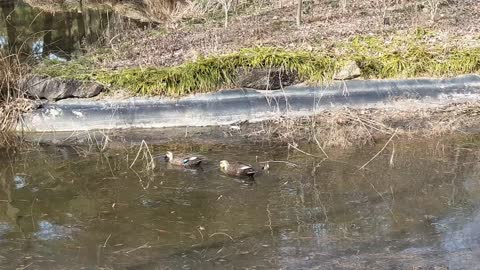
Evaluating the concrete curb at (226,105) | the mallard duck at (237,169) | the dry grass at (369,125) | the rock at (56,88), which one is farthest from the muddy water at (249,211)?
the rock at (56,88)

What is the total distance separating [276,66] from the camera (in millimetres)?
7191

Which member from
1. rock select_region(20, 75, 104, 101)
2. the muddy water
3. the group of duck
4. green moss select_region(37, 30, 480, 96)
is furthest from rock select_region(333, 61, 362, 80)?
rock select_region(20, 75, 104, 101)

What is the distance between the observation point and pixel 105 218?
4.56 m

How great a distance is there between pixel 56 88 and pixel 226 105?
2036mm

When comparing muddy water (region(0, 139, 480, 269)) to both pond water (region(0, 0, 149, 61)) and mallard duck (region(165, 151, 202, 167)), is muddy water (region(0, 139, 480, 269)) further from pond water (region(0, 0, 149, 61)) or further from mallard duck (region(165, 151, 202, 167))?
pond water (region(0, 0, 149, 61))

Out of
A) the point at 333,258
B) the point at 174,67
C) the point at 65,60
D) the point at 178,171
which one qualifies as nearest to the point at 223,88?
the point at 174,67

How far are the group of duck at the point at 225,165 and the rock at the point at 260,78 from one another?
1785mm

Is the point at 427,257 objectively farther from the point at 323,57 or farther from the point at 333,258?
the point at 323,57

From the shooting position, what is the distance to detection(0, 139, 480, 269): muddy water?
3885 mm

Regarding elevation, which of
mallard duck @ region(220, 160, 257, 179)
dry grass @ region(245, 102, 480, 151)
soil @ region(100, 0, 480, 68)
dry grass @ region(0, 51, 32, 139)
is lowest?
mallard duck @ region(220, 160, 257, 179)

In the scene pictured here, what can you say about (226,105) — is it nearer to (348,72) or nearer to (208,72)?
(208,72)

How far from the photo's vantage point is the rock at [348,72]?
23.4 ft

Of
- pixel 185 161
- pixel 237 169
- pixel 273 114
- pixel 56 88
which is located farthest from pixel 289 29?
pixel 237 169

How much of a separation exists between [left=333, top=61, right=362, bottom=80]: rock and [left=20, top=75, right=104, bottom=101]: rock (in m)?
2.91
